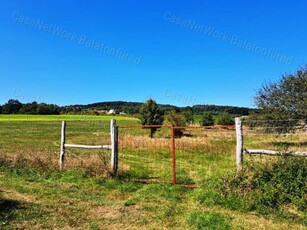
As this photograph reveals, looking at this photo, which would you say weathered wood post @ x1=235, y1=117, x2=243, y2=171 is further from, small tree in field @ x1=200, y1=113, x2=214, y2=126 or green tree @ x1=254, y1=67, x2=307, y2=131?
small tree in field @ x1=200, y1=113, x2=214, y2=126

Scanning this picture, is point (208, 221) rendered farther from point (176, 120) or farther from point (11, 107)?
point (11, 107)

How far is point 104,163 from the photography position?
1121cm

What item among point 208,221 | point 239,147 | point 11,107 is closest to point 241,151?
point 239,147

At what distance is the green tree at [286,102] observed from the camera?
981 inches

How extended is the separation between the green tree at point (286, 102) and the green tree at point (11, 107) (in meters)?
83.0

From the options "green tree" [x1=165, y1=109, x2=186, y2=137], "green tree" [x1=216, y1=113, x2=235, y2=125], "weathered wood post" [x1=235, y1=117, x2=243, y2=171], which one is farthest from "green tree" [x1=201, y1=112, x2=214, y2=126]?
"weathered wood post" [x1=235, y1=117, x2=243, y2=171]

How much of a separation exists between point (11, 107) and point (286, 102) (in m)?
86.9

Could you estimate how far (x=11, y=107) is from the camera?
96.7m

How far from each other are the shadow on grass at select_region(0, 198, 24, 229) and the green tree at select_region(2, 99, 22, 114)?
94343mm

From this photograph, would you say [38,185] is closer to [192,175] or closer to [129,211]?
[129,211]

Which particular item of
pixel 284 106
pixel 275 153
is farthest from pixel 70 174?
pixel 284 106

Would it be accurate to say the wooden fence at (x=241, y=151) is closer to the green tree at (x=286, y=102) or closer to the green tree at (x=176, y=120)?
the green tree at (x=286, y=102)

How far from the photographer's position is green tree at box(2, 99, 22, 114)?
95188 mm

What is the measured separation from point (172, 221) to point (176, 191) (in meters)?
2.49
